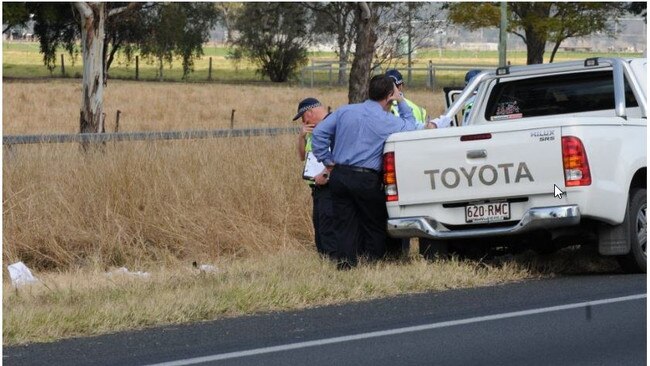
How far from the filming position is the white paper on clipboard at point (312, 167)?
12.1 m

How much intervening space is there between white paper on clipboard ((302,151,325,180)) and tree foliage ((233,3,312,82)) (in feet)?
208

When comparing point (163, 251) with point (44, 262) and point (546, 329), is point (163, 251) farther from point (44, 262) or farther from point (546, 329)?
point (546, 329)

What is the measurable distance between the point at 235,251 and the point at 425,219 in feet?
12.0

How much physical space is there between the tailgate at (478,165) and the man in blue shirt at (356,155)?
0.28 meters

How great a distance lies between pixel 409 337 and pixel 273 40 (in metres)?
69.2

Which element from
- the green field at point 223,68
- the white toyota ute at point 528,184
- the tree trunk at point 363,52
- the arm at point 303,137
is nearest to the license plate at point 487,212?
the white toyota ute at point 528,184

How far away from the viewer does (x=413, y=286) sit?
10.9 meters

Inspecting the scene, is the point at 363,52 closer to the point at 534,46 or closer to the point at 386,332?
the point at 386,332

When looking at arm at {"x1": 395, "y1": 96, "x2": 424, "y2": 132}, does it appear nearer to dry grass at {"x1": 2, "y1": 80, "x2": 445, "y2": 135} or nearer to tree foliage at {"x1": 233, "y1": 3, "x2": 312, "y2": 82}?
dry grass at {"x1": 2, "y1": 80, "x2": 445, "y2": 135}

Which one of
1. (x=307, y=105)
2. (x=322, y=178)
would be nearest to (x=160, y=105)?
(x=307, y=105)

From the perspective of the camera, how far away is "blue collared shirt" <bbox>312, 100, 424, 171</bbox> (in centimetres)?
1155

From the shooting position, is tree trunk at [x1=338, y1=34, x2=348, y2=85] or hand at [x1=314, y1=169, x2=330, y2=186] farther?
tree trunk at [x1=338, y1=34, x2=348, y2=85]

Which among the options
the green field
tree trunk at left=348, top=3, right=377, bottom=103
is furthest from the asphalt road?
the green field

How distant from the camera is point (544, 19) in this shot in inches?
2266
